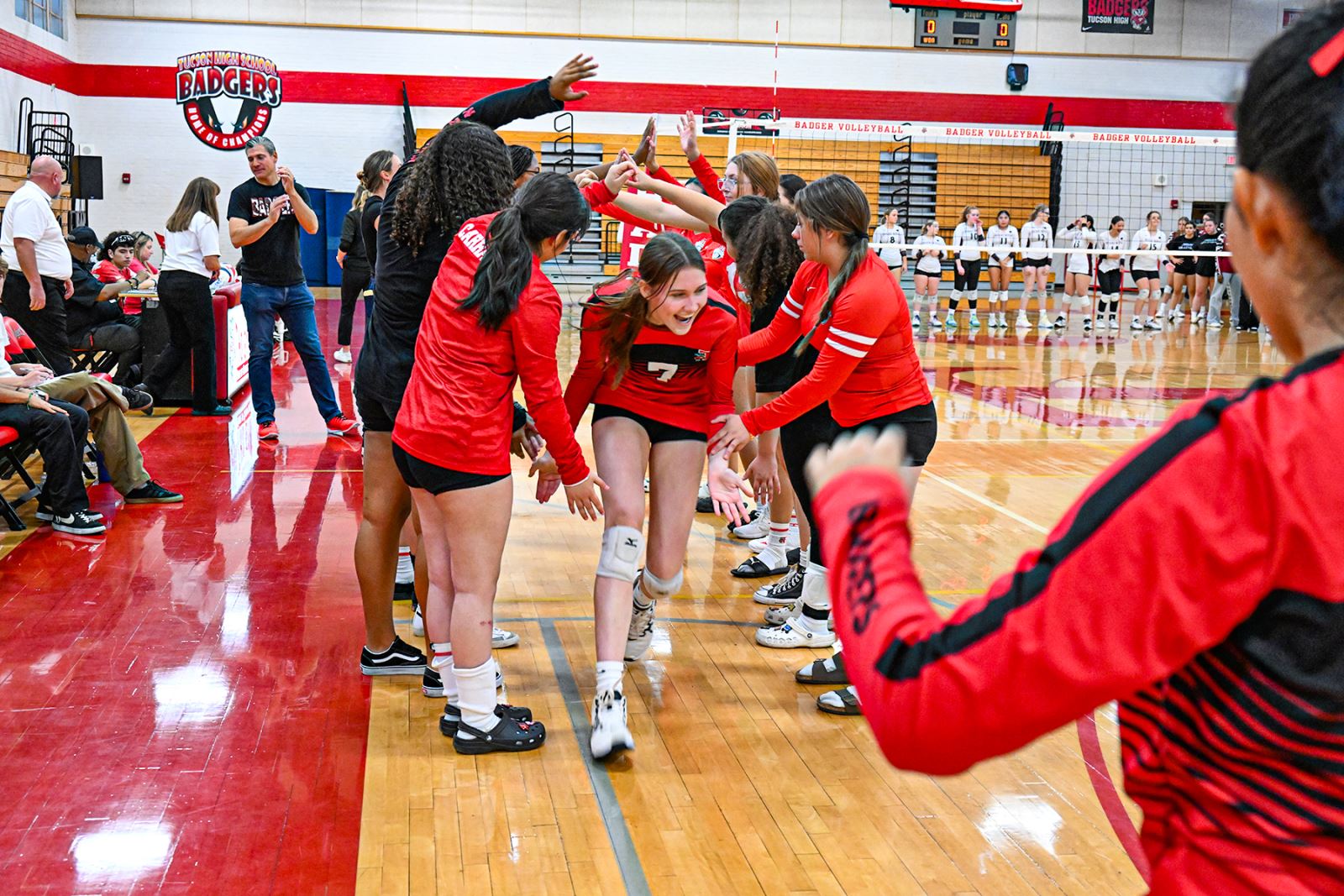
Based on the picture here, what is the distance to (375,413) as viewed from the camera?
383cm

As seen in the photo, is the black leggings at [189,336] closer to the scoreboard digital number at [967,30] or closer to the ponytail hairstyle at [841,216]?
the ponytail hairstyle at [841,216]

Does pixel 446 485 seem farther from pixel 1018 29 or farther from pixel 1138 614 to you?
pixel 1018 29

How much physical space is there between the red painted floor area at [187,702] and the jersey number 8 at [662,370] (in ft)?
4.77

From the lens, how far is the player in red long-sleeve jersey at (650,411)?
3.61 meters

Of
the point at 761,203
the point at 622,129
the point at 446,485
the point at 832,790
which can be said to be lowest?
the point at 832,790

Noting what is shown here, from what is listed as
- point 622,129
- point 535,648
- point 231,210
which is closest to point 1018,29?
point 622,129

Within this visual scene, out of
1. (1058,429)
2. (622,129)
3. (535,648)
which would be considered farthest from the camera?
(622,129)

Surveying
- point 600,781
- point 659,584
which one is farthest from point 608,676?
point 659,584

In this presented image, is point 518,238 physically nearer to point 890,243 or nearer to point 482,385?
point 482,385

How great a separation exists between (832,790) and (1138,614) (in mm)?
2618

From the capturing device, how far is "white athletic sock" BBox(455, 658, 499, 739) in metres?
3.45

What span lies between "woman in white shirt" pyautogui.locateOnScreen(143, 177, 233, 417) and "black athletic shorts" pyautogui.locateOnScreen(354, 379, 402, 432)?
17.1ft

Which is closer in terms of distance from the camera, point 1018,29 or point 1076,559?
point 1076,559

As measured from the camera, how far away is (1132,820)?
3.12 m
